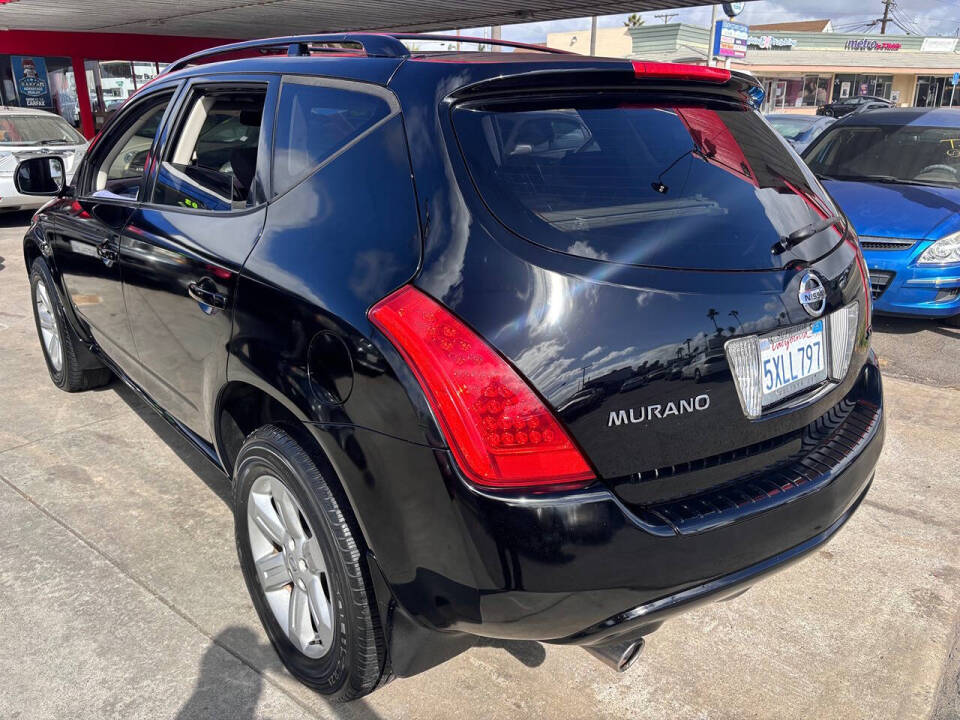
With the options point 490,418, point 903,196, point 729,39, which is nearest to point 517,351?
point 490,418

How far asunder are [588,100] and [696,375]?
80 centimetres

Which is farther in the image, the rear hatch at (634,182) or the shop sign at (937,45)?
the shop sign at (937,45)

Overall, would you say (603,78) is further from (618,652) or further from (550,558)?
(618,652)

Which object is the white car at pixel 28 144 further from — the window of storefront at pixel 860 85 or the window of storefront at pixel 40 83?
the window of storefront at pixel 860 85

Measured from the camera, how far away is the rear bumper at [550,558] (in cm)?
174

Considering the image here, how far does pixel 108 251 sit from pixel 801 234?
2.70 meters

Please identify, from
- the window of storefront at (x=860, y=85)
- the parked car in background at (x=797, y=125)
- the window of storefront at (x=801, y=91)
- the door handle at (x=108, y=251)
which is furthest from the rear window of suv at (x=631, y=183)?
the window of storefront at (x=860, y=85)

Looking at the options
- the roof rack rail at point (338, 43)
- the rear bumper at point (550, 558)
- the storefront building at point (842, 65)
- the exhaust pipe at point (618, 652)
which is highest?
the roof rack rail at point (338, 43)

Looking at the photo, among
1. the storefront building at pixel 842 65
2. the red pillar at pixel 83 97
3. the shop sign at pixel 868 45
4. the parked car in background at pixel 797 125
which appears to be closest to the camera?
the parked car in background at pixel 797 125

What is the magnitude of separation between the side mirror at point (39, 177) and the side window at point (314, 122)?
2.19 metres

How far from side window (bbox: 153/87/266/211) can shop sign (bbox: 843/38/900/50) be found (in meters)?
59.6

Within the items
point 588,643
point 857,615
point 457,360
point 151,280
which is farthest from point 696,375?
point 151,280

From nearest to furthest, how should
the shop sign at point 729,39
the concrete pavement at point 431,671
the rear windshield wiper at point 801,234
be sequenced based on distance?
the rear windshield wiper at point 801,234 < the concrete pavement at point 431,671 < the shop sign at point 729,39

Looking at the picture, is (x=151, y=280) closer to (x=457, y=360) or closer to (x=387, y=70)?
(x=387, y=70)
